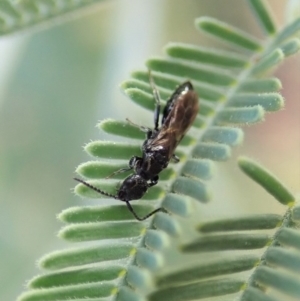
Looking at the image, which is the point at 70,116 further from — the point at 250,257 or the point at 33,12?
the point at 250,257

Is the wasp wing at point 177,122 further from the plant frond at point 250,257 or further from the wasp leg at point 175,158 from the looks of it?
the plant frond at point 250,257

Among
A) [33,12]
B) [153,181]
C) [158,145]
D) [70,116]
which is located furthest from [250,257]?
[70,116]

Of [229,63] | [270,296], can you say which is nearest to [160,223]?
[270,296]

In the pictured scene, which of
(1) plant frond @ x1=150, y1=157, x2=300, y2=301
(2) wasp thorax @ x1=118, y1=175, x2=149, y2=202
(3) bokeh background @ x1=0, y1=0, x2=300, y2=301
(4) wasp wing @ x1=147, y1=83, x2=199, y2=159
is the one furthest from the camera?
(3) bokeh background @ x1=0, y1=0, x2=300, y2=301

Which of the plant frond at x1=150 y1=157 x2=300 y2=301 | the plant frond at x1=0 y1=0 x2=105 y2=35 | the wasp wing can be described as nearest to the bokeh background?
the wasp wing

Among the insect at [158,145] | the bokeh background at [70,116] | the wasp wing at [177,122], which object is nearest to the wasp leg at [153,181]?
the insect at [158,145]

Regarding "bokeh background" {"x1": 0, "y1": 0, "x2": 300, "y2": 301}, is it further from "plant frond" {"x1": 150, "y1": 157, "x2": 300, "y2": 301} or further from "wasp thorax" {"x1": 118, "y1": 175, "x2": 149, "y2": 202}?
"plant frond" {"x1": 150, "y1": 157, "x2": 300, "y2": 301}
